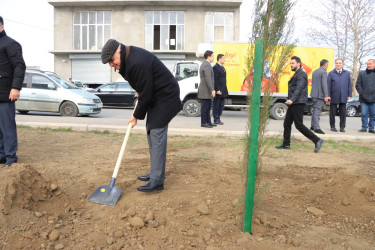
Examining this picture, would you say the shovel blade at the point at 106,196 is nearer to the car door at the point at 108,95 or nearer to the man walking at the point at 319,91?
the man walking at the point at 319,91

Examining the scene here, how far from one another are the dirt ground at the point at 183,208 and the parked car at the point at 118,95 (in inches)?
507

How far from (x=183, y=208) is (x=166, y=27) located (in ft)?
94.2

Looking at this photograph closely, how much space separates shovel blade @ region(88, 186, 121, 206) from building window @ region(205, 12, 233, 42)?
27.8 meters

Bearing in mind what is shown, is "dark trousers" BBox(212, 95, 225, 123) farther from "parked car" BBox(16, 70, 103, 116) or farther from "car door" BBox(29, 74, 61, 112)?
"car door" BBox(29, 74, 61, 112)

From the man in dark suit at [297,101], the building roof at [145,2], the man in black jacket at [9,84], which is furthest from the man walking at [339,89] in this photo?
the building roof at [145,2]

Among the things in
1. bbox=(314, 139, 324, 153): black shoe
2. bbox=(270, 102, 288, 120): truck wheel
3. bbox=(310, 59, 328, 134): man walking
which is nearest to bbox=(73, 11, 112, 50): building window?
bbox=(270, 102, 288, 120): truck wheel

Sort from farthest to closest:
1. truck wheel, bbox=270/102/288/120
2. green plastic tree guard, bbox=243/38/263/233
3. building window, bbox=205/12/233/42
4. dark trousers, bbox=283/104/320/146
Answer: building window, bbox=205/12/233/42, truck wheel, bbox=270/102/288/120, dark trousers, bbox=283/104/320/146, green plastic tree guard, bbox=243/38/263/233

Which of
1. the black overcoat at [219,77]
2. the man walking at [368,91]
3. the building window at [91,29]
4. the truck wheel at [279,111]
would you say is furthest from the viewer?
the building window at [91,29]

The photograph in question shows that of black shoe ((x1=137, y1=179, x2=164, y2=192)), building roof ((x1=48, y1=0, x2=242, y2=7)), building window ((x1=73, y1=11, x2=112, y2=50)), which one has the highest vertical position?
building roof ((x1=48, y1=0, x2=242, y2=7))

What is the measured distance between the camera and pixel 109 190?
3492 millimetres

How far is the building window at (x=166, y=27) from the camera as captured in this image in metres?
30.1

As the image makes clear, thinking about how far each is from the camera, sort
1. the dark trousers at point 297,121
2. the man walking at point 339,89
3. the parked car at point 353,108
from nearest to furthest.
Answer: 1. the dark trousers at point 297,121
2. the man walking at point 339,89
3. the parked car at point 353,108

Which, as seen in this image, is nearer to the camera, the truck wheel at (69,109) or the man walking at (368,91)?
the man walking at (368,91)

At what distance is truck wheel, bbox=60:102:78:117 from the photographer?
38.1ft
